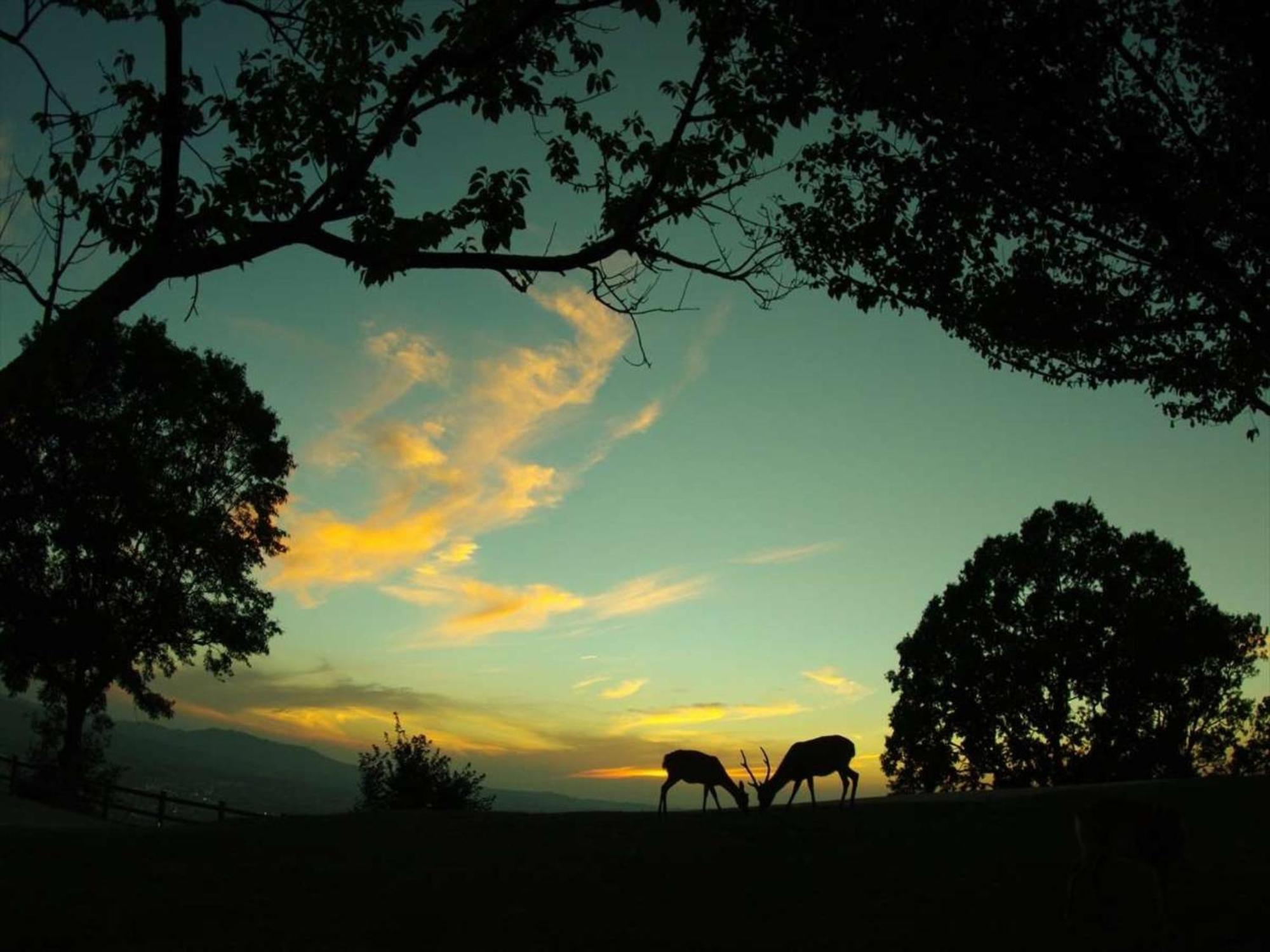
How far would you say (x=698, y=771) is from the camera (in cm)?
2412

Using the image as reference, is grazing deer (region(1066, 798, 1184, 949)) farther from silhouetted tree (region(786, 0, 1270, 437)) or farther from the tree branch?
the tree branch

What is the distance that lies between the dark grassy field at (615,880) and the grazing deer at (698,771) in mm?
1977

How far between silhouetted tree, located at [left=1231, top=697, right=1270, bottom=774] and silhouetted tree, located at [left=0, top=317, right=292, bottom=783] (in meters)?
37.5

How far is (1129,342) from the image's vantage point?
1838cm

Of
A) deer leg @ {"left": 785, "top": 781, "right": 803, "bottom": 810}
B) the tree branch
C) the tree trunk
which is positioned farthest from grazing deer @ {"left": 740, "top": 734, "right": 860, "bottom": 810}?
the tree trunk

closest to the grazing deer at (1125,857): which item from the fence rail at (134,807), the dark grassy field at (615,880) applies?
the dark grassy field at (615,880)

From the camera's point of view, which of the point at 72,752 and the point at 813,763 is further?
the point at 72,752

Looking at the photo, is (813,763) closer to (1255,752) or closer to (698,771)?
(698,771)

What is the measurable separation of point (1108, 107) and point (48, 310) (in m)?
14.7

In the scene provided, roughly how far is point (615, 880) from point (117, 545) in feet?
88.3

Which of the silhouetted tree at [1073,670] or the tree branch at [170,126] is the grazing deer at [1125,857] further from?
the silhouetted tree at [1073,670]

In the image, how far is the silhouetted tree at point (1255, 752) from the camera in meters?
41.8

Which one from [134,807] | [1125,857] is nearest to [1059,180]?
[1125,857]

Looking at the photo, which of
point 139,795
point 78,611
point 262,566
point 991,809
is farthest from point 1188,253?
point 139,795
